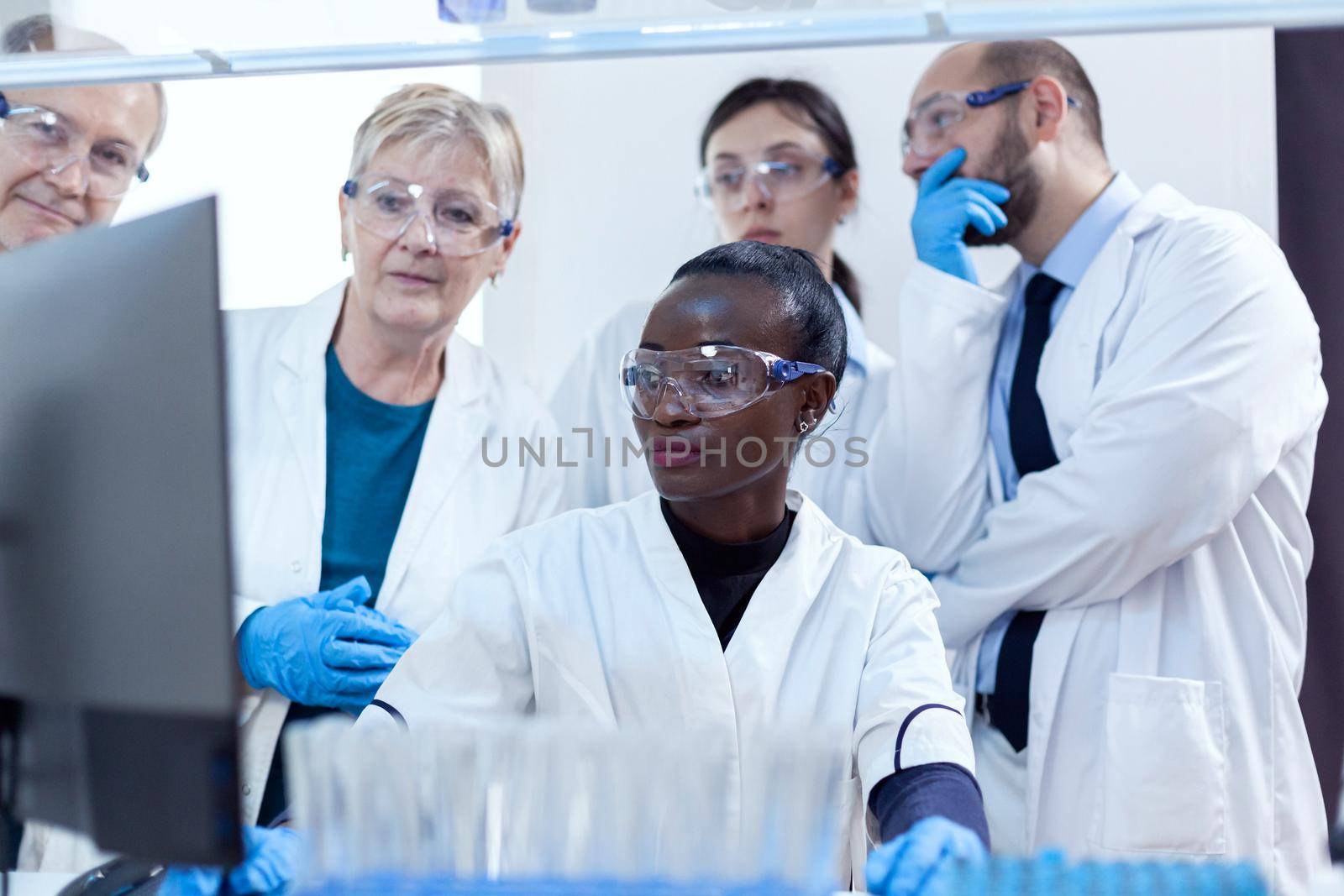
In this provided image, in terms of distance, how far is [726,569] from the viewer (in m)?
1.56

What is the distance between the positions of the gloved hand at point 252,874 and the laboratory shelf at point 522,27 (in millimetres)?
1092

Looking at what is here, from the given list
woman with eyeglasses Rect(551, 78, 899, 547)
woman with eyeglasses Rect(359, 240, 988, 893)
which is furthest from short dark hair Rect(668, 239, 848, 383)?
woman with eyeglasses Rect(551, 78, 899, 547)

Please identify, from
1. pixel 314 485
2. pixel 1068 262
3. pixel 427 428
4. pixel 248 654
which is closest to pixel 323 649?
pixel 248 654

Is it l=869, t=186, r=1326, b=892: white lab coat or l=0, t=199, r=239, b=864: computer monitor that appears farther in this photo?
l=869, t=186, r=1326, b=892: white lab coat

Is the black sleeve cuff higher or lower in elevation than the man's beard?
lower

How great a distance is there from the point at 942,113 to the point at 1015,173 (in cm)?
18

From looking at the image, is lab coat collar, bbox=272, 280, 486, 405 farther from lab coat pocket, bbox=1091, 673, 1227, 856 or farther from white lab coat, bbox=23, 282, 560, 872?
lab coat pocket, bbox=1091, 673, 1227, 856

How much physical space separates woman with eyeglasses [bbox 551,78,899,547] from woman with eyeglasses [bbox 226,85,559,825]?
0.15 m

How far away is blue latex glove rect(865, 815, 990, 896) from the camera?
3.26 feet

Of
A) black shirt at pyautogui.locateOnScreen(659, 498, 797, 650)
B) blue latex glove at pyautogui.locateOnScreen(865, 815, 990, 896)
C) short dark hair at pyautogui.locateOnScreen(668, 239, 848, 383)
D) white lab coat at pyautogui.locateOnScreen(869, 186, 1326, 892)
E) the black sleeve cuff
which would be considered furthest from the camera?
white lab coat at pyautogui.locateOnScreen(869, 186, 1326, 892)

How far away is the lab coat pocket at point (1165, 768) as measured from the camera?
1947 millimetres

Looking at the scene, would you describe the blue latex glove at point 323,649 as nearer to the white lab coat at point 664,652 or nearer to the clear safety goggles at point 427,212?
the white lab coat at point 664,652

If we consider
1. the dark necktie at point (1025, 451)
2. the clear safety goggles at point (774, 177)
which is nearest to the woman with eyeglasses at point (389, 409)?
the clear safety goggles at point (774, 177)

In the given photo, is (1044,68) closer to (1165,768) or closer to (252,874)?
(1165,768)
